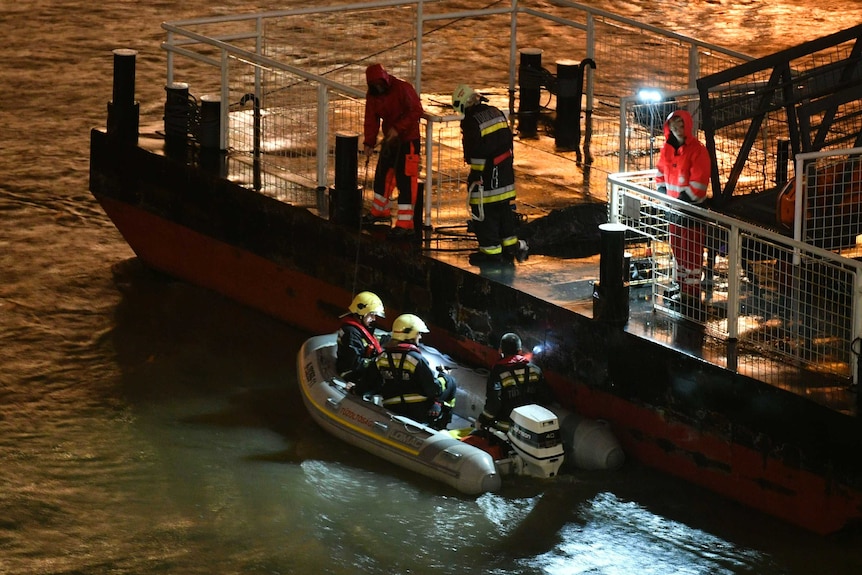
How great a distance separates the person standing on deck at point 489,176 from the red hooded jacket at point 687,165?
127cm

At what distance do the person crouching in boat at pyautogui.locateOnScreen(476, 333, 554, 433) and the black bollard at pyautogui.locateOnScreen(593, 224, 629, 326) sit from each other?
0.64m

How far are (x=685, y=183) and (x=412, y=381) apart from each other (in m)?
2.54

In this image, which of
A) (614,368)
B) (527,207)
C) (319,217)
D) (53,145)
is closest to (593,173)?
(527,207)

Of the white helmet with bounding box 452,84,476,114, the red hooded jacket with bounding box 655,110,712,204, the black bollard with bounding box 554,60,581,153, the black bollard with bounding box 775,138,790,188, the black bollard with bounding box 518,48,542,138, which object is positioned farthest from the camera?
the black bollard with bounding box 518,48,542,138

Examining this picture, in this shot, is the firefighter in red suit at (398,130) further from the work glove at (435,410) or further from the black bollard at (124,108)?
the black bollard at (124,108)

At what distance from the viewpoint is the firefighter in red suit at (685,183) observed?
38.0 feet

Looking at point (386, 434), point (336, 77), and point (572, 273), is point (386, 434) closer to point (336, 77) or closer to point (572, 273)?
point (572, 273)

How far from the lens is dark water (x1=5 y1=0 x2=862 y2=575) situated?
33.9 ft

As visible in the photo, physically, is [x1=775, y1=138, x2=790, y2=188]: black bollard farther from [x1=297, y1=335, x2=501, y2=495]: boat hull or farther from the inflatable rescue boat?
[x1=297, y1=335, x2=501, y2=495]: boat hull

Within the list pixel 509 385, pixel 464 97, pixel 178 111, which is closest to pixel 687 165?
pixel 464 97

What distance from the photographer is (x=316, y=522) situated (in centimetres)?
1077

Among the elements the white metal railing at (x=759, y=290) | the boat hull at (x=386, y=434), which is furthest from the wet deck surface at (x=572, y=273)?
the boat hull at (x=386, y=434)

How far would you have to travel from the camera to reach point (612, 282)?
11477mm

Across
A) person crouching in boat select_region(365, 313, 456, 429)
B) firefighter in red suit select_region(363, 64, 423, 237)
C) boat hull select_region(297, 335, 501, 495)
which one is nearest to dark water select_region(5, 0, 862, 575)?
boat hull select_region(297, 335, 501, 495)
